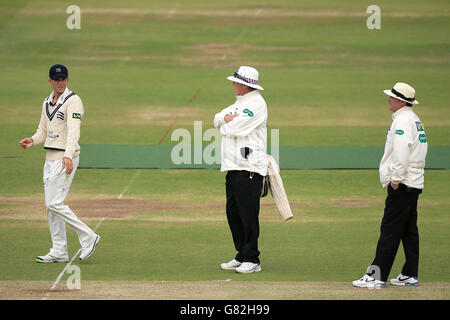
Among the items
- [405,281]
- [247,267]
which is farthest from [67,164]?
[405,281]

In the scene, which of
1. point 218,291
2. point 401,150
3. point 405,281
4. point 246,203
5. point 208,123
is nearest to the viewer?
point 218,291

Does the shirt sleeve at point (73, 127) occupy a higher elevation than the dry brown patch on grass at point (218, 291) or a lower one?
higher

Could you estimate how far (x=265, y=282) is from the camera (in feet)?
29.3

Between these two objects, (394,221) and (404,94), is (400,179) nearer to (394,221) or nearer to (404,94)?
(394,221)

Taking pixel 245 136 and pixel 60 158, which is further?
pixel 60 158

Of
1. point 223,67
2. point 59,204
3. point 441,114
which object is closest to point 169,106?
point 223,67

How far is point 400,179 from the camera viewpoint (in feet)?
27.9

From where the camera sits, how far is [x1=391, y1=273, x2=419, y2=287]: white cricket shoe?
→ 28.8ft

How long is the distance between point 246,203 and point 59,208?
2053 mm

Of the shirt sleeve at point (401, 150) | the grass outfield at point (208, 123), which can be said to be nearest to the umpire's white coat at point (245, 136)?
the grass outfield at point (208, 123)

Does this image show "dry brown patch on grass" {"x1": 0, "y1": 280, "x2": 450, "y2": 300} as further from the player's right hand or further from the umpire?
the player's right hand

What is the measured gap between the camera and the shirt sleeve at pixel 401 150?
846 centimetres

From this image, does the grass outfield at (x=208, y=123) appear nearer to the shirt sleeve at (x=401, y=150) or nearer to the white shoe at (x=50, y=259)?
the white shoe at (x=50, y=259)

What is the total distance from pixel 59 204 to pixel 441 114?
1412 centimetres
